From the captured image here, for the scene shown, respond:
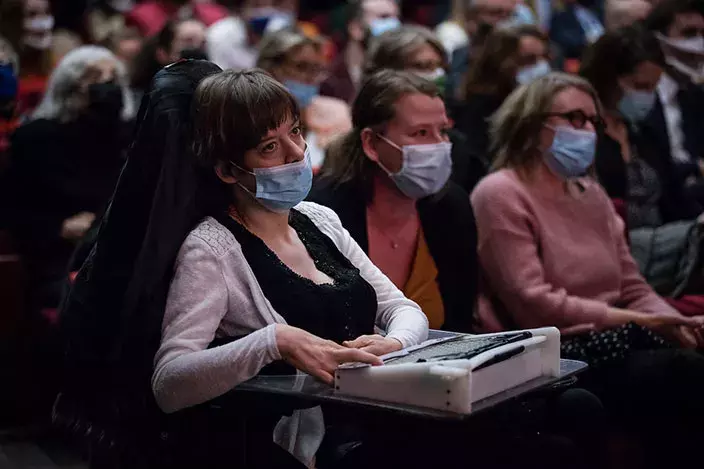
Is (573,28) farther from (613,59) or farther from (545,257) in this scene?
(545,257)

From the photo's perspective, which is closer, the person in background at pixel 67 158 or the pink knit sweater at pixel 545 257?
the pink knit sweater at pixel 545 257

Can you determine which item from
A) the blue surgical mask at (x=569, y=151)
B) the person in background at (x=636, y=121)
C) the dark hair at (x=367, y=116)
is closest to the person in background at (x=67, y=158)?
the dark hair at (x=367, y=116)

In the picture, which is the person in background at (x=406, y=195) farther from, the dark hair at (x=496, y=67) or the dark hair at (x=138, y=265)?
the dark hair at (x=496, y=67)

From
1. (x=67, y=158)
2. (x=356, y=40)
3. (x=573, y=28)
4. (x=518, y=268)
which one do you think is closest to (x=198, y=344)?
(x=518, y=268)

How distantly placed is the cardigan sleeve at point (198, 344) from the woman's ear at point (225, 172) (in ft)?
0.54

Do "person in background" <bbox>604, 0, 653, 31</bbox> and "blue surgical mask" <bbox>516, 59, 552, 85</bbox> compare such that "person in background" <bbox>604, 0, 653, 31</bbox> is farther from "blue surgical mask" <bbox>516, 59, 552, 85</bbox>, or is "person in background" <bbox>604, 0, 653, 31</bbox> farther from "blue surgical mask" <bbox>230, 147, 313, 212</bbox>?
"blue surgical mask" <bbox>230, 147, 313, 212</bbox>

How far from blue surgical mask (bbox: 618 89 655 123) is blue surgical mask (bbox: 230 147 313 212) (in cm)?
288

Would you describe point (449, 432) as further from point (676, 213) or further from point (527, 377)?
point (676, 213)

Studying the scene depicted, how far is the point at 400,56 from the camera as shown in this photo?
4.85 metres

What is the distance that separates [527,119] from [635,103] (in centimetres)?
152

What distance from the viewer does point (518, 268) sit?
3.59m

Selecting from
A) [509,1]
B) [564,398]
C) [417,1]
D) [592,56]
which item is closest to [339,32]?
[417,1]

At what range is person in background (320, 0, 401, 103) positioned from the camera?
652 cm

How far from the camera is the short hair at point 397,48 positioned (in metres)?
4.85
